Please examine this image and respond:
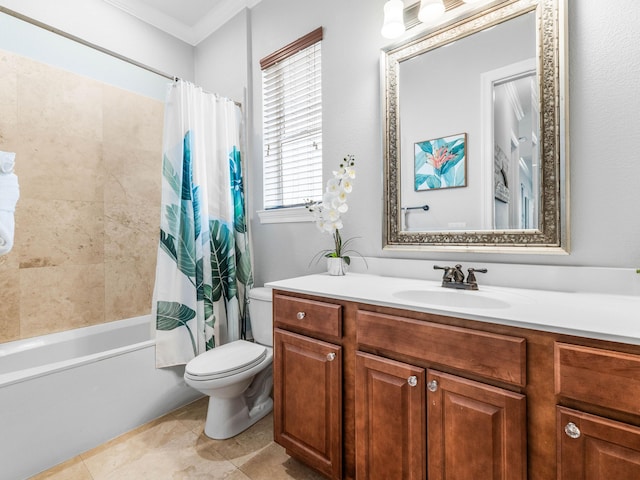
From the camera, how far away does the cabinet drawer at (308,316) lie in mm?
1211

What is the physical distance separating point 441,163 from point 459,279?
57cm

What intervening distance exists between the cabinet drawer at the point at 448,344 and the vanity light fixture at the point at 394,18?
133 centimetres

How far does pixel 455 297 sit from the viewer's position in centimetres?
125

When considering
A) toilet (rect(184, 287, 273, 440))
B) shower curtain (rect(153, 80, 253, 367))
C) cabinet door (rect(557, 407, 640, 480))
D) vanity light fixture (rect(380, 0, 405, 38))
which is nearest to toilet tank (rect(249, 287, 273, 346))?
toilet (rect(184, 287, 273, 440))

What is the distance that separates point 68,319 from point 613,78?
10.3ft

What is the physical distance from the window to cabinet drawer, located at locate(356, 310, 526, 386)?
110cm

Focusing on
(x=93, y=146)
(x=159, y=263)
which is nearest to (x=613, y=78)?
(x=159, y=263)

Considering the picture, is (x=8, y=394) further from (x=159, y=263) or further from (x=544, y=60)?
(x=544, y=60)

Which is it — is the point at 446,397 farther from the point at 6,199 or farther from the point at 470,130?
the point at 6,199

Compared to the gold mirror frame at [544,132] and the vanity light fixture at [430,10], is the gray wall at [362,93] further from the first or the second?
the vanity light fixture at [430,10]

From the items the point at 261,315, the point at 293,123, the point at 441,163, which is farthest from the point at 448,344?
the point at 293,123

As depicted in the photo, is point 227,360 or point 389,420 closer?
point 389,420

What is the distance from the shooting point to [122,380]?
1.69 m

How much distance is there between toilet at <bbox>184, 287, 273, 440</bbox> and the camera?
156cm
